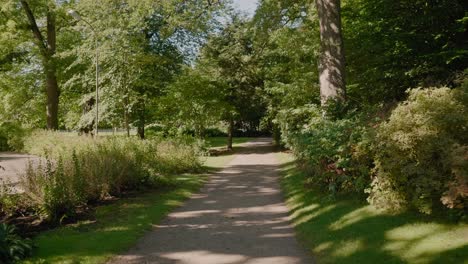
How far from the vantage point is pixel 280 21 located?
17.5 m

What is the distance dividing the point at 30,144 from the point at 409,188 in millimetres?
25114

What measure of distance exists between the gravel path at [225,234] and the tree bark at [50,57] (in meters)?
20.9

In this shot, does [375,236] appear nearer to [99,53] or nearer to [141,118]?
[141,118]

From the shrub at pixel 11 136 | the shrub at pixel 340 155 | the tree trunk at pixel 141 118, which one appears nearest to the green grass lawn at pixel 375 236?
the shrub at pixel 340 155

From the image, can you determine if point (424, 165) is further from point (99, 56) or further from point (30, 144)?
point (30, 144)

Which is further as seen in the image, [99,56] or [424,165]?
[99,56]

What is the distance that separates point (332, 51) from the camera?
13.2m

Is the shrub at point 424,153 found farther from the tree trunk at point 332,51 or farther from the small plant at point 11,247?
the small plant at point 11,247

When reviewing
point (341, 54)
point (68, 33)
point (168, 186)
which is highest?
point (68, 33)

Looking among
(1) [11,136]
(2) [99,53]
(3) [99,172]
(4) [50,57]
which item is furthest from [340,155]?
(4) [50,57]

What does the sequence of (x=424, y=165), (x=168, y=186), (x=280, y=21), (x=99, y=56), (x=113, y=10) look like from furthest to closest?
1. (x=99, y=56)
2. (x=113, y=10)
3. (x=280, y=21)
4. (x=168, y=186)
5. (x=424, y=165)

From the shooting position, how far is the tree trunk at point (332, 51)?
43.1ft

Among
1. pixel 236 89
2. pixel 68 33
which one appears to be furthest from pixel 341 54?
pixel 68 33

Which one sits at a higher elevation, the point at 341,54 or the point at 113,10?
the point at 113,10
